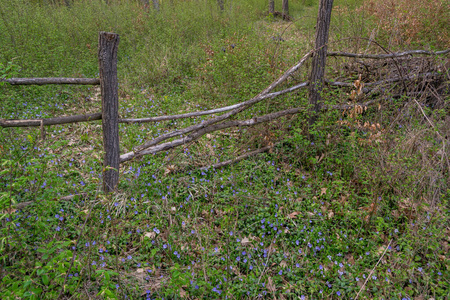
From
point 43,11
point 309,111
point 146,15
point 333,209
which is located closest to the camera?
point 333,209

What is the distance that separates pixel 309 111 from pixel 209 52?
3.42m

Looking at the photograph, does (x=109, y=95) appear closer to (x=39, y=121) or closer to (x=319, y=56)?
(x=39, y=121)

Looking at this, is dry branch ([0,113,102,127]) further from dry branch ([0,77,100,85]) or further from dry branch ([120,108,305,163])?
dry branch ([120,108,305,163])

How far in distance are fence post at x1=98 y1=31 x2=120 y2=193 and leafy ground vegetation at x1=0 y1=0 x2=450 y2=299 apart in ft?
1.15

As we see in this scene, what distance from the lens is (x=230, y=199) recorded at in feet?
11.6

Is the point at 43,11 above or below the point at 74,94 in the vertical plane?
above

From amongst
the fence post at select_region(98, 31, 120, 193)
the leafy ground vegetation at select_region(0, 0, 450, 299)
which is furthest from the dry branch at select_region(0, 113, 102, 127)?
the leafy ground vegetation at select_region(0, 0, 450, 299)

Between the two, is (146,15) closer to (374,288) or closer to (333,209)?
(333,209)

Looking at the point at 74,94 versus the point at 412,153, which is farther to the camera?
the point at 74,94

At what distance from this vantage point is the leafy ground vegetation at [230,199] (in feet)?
8.09

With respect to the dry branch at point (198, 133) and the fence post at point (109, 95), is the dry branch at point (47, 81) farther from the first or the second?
the dry branch at point (198, 133)

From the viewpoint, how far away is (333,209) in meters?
3.52

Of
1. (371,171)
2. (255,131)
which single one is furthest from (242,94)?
(371,171)

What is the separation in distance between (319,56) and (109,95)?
113 inches
